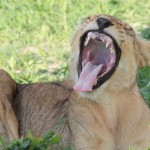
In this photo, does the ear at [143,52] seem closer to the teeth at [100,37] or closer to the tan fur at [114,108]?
the tan fur at [114,108]

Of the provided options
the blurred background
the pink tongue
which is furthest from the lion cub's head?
the blurred background

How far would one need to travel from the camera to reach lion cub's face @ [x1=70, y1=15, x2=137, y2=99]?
534cm

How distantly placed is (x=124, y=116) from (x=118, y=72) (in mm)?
322

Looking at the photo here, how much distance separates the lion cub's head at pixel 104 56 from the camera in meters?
5.35

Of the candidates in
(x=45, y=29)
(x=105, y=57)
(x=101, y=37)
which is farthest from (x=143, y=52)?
(x=45, y=29)

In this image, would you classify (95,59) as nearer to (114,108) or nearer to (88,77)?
(88,77)

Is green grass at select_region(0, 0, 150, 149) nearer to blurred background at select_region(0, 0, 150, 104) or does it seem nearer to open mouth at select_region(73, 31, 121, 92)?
blurred background at select_region(0, 0, 150, 104)

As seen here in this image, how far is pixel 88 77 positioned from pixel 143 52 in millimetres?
442

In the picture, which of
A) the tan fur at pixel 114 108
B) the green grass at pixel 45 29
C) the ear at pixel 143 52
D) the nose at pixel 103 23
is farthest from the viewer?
the green grass at pixel 45 29

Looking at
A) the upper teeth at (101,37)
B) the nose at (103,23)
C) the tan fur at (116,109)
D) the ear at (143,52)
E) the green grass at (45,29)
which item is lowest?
the green grass at (45,29)

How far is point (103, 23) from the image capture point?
17.4ft

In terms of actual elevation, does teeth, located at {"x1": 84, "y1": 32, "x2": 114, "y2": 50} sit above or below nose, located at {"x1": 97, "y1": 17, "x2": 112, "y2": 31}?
below

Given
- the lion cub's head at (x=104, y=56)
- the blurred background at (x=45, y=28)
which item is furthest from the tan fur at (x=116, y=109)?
the blurred background at (x=45, y=28)

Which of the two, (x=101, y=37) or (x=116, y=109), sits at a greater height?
(x=101, y=37)
